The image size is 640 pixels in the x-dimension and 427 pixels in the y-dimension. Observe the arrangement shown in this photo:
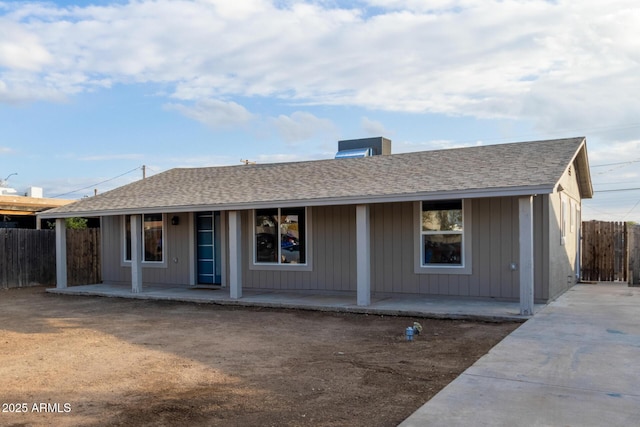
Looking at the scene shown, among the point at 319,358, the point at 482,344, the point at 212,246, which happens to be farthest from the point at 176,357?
the point at 212,246

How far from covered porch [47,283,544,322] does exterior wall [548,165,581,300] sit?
1405 mm

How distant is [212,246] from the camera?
1423cm

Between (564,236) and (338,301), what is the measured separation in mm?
5793

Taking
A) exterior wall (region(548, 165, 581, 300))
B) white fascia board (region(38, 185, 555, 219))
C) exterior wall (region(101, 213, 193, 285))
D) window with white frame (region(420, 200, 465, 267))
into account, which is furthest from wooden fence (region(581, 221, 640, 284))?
exterior wall (region(101, 213, 193, 285))

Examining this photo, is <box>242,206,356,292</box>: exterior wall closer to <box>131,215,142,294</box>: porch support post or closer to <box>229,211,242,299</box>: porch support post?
<box>229,211,242,299</box>: porch support post

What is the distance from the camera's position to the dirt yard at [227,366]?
15.7 feet

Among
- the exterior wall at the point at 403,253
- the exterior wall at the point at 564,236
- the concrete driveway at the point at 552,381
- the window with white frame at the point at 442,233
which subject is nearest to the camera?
the concrete driveway at the point at 552,381

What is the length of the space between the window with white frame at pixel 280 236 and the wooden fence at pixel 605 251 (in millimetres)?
8588

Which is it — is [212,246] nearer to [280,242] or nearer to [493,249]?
[280,242]

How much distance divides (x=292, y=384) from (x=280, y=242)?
295 inches

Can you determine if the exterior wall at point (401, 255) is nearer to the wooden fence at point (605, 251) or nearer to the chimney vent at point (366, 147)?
the chimney vent at point (366, 147)

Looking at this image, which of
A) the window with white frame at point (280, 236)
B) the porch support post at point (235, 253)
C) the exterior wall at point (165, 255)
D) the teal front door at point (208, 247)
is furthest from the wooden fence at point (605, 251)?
the exterior wall at point (165, 255)

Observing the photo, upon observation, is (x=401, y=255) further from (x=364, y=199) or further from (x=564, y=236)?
(x=564, y=236)

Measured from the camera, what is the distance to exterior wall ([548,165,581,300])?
10.9 meters
